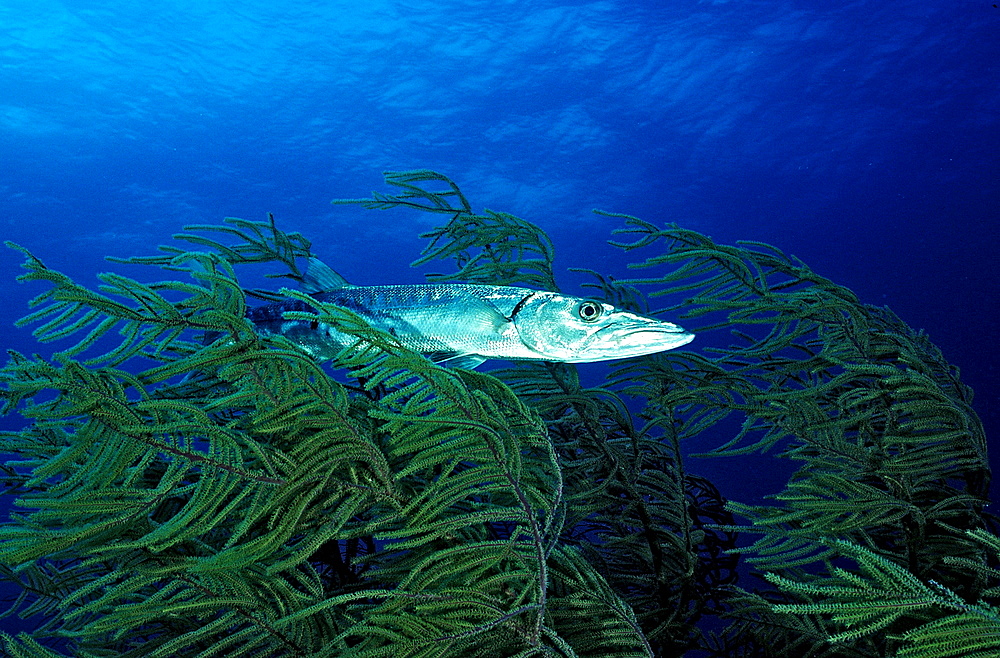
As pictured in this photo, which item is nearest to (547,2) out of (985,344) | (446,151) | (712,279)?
(446,151)

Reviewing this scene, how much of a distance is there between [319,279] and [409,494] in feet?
4.19

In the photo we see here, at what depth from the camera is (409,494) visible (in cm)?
204

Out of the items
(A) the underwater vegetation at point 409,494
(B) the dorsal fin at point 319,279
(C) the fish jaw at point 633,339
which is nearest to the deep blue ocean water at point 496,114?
(A) the underwater vegetation at point 409,494

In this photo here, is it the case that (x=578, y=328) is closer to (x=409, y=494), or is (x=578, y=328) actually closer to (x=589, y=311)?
(x=589, y=311)

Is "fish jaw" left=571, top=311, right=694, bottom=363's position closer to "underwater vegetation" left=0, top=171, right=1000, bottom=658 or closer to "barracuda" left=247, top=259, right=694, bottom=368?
"barracuda" left=247, top=259, right=694, bottom=368

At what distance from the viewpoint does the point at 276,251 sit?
3.91m

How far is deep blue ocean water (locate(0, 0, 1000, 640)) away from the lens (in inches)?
1056

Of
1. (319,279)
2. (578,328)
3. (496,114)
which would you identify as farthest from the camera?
(496,114)

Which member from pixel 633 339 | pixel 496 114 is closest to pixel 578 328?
pixel 633 339

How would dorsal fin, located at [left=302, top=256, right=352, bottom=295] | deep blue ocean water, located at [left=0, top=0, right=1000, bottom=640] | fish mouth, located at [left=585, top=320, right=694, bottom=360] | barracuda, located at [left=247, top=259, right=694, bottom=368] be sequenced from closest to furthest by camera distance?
1. fish mouth, located at [left=585, top=320, right=694, bottom=360]
2. barracuda, located at [left=247, top=259, right=694, bottom=368]
3. dorsal fin, located at [left=302, top=256, right=352, bottom=295]
4. deep blue ocean water, located at [left=0, top=0, right=1000, bottom=640]

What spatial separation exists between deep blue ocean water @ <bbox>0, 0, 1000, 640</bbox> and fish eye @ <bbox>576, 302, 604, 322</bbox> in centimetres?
2825

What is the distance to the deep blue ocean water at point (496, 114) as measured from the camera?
26828mm

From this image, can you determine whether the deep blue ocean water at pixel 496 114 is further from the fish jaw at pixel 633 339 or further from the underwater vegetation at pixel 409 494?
the fish jaw at pixel 633 339

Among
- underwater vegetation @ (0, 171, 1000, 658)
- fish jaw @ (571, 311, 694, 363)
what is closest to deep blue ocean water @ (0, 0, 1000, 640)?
underwater vegetation @ (0, 171, 1000, 658)
